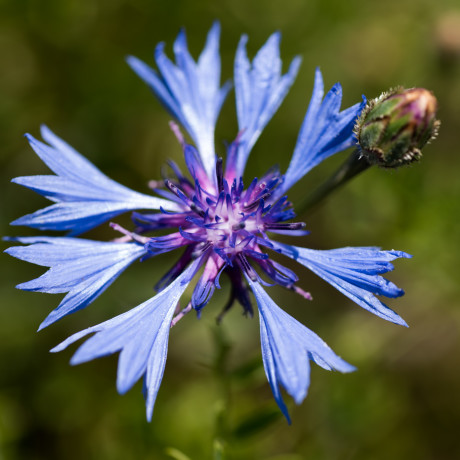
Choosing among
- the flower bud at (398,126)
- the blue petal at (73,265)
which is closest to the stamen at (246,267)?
the blue petal at (73,265)

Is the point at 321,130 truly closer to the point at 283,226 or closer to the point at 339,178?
the point at 339,178

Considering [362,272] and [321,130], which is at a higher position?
[321,130]

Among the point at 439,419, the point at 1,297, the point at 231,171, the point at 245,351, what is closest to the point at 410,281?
the point at 439,419

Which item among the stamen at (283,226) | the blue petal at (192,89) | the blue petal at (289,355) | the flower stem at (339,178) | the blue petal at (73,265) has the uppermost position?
the blue petal at (192,89)

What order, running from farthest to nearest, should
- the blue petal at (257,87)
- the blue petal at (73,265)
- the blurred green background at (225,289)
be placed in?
the blurred green background at (225,289) < the blue petal at (257,87) < the blue petal at (73,265)

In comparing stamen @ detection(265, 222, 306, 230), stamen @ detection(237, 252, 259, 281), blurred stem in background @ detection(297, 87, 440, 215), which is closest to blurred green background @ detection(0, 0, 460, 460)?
stamen @ detection(237, 252, 259, 281)

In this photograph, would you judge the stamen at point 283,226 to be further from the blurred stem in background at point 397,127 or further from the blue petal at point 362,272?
the blurred stem in background at point 397,127

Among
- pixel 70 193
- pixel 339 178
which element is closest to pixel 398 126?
pixel 339 178
